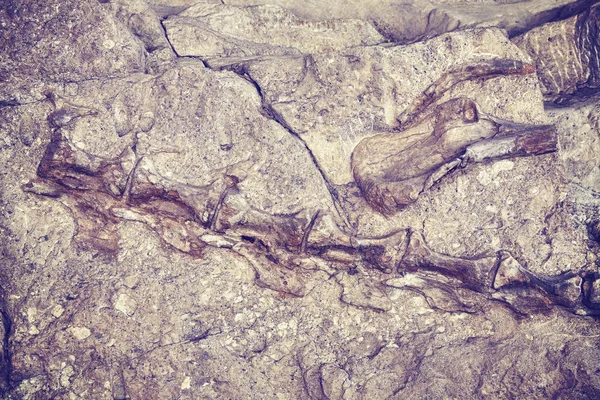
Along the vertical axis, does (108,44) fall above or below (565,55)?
below

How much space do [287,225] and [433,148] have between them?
116 cm

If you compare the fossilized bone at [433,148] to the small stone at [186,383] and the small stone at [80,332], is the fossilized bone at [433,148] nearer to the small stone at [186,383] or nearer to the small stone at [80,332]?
the small stone at [186,383]

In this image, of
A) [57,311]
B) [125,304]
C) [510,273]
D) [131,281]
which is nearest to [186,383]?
[125,304]

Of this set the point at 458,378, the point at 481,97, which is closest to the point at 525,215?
the point at 481,97

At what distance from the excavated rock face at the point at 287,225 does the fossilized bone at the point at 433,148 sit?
0.01 metres

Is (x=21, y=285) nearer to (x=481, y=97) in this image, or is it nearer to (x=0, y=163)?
(x=0, y=163)

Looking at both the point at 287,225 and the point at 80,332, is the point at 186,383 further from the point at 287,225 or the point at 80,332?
the point at 287,225

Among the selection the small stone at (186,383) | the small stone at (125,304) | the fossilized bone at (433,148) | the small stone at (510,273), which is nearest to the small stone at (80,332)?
the small stone at (125,304)

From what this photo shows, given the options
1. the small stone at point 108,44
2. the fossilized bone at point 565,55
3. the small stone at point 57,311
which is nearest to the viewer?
the small stone at point 57,311

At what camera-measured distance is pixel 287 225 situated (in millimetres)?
3096

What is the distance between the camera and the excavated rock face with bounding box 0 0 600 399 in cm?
297

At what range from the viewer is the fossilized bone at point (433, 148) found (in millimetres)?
3053

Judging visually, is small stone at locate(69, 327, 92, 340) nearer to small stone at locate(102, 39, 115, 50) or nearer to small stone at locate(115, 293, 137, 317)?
small stone at locate(115, 293, 137, 317)

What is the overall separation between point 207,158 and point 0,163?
137 centimetres
